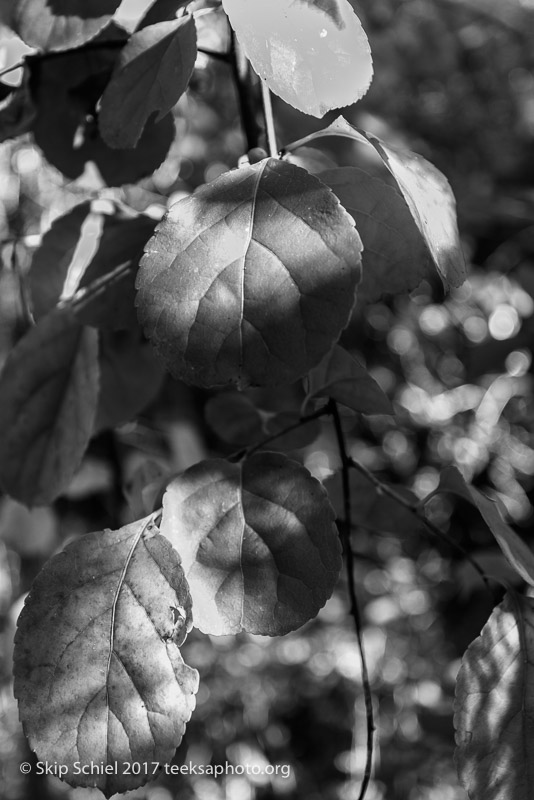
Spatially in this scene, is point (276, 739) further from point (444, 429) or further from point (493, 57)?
point (493, 57)

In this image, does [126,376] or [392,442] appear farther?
[392,442]

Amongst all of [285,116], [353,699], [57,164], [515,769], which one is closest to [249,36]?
[57,164]

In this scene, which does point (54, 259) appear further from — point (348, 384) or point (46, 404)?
point (348, 384)

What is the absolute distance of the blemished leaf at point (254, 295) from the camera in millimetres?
421

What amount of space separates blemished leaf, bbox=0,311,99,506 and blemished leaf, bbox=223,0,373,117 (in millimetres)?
337

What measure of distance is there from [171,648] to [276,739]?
1.82 meters

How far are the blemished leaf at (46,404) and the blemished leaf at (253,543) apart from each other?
218 millimetres

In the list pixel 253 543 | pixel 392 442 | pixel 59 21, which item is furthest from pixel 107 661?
pixel 392 442

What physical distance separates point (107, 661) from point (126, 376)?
1.27ft

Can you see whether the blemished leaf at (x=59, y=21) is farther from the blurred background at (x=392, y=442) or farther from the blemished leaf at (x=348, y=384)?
the blurred background at (x=392, y=442)

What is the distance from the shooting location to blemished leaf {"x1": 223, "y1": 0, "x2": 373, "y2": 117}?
1.39 feet

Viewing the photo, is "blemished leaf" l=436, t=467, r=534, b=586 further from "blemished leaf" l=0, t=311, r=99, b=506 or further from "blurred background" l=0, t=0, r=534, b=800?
"blurred background" l=0, t=0, r=534, b=800

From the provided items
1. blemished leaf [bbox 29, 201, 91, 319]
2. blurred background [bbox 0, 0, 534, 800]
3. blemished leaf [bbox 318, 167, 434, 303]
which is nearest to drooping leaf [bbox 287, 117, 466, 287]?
blemished leaf [bbox 318, 167, 434, 303]

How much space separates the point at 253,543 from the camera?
476mm
